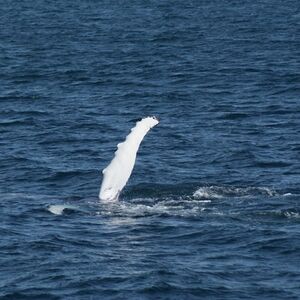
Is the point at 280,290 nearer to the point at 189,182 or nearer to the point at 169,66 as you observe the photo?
the point at 189,182

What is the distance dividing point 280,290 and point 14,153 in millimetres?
19814

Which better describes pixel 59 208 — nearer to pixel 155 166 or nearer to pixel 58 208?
pixel 58 208

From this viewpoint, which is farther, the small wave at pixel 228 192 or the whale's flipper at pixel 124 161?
the small wave at pixel 228 192

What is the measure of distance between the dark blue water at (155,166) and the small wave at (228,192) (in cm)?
10

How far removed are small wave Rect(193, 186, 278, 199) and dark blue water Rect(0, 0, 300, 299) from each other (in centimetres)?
10

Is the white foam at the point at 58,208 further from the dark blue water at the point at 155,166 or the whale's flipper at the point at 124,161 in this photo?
the whale's flipper at the point at 124,161

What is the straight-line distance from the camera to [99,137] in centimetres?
5175

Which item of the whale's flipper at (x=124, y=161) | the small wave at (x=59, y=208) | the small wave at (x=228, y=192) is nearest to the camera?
the whale's flipper at (x=124, y=161)

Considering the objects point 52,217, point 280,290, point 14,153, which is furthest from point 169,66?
point 280,290

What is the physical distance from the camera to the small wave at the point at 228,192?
4006 centimetres

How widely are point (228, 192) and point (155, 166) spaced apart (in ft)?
19.0

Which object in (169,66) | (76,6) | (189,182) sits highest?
(189,182)

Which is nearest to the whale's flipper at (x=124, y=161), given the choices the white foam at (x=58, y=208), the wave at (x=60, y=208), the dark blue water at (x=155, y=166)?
the dark blue water at (x=155, y=166)

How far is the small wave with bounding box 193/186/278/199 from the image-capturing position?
4006 centimetres
